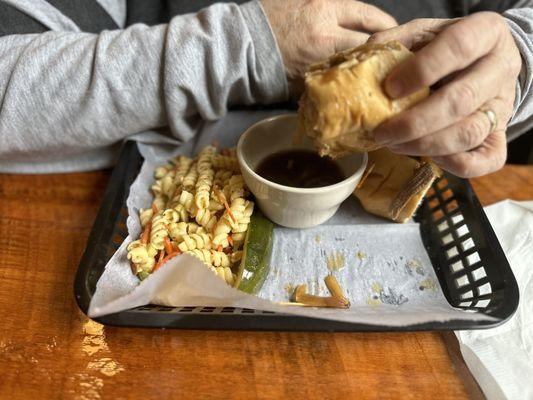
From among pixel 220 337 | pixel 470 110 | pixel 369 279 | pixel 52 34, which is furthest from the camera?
pixel 52 34

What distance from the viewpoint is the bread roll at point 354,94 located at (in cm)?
73

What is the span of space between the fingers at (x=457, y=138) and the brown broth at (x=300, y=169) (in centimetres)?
27

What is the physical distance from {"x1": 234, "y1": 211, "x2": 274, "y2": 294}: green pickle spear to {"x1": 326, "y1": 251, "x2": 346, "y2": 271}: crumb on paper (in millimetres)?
137

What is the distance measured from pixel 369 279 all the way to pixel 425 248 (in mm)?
181

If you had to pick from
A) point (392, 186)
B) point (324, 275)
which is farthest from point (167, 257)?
point (392, 186)

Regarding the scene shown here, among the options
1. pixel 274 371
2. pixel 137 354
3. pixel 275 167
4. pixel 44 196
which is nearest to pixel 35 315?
pixel 137 354

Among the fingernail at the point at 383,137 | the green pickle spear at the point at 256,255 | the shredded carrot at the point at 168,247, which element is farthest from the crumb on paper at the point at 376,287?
the shredded carrot at the point at 168,247

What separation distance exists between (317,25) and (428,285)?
A: 65 centimetres

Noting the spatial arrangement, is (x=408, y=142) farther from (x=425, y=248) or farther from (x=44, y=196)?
(x=44, y=196)

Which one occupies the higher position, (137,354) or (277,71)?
(277,71)

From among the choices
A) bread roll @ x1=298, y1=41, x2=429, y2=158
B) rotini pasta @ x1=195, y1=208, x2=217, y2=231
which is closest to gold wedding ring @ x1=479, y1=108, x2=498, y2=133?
bread roll @ x1=298, y1=41, x2=429, y2=158

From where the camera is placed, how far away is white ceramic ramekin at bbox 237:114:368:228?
940 mm

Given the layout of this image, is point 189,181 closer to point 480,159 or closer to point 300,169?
point 300,169

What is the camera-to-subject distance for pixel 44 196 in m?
1.15
